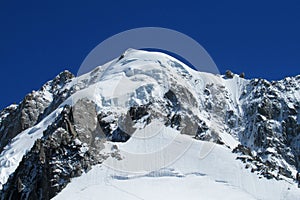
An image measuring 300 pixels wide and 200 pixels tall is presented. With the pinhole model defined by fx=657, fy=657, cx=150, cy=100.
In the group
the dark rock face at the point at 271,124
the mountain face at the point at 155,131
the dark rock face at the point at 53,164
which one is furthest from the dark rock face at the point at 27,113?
the dark rock face at the point at 53,164

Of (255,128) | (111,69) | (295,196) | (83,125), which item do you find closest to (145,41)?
(295,196)

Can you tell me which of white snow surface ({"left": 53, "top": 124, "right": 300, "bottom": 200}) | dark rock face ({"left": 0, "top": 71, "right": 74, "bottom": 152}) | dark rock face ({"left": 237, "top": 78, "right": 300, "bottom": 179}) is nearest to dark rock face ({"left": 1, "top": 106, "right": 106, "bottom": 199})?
white snow surface ({"left": 53, "top": 124, "right": 300, "bottom": 200})

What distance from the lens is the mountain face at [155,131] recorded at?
293 feet

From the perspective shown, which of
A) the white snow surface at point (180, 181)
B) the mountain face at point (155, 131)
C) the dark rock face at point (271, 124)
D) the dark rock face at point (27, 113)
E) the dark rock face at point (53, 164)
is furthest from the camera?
the dark rock face at point (27, 113)

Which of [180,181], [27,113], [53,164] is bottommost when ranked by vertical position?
[180,181]

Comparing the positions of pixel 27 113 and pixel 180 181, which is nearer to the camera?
pixel 180 181

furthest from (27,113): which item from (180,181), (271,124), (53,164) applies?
(180,181)

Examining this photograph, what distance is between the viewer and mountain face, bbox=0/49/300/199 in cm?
8925

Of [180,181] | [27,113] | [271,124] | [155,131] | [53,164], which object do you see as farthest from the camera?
[27,113]

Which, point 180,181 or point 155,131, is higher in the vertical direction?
point 155,131

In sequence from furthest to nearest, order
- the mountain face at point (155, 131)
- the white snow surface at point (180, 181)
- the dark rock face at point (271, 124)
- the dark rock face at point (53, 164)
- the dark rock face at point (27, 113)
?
1. the dark rock face at point (27, 113)
2. the dark rock face at point (271, 124)
3. the dark rock face at point (53, 164)
4. the mountain face at point (155, 131)
5. the white snow surface at point (180, 181)

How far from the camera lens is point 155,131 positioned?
334 ft

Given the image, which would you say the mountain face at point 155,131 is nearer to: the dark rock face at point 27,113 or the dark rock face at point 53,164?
the dark rock face at point 53,164

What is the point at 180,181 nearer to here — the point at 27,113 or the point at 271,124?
the point at 271,124
